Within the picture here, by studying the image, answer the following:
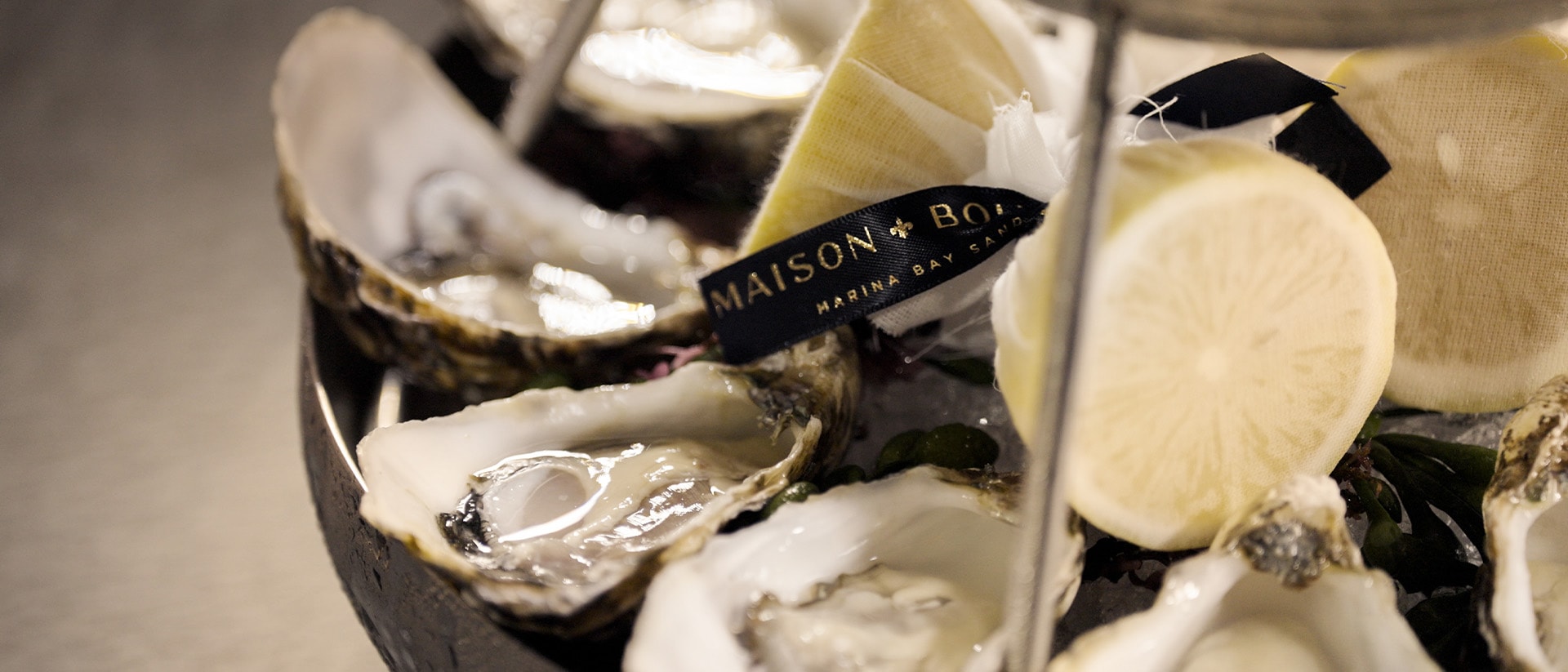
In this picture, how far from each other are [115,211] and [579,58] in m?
0.51

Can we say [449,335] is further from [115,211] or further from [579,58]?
[115,211]

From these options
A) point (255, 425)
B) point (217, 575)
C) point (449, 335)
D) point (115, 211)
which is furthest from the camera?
point (115, 211)

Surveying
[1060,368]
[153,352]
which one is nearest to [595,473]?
[1060,368]

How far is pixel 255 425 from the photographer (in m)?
0.87

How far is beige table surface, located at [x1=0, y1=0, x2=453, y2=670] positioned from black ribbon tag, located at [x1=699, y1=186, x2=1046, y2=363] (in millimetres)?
396

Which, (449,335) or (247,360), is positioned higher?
(449,335)

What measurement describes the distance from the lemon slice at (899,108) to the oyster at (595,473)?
0.26 ft

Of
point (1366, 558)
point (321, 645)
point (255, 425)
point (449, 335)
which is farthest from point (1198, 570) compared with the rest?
point (255, 425)

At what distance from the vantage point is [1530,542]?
484 mm

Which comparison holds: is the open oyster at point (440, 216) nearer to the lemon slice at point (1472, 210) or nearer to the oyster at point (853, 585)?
the oyster at point (853, 585)

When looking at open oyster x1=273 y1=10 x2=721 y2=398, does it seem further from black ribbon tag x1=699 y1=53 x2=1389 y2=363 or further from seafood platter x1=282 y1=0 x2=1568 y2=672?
black ribbon tag x1=699 y1=53 x2=1389 y2=363

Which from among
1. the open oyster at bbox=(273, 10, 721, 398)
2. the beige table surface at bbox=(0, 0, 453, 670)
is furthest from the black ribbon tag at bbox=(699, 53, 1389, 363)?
the beige table surface at bbox=(0, 0, 453, 670)

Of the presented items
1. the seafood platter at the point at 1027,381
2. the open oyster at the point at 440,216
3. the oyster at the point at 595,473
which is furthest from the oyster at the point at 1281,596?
the open oyster at the point at 440,216

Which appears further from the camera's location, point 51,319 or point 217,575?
point 51,319
